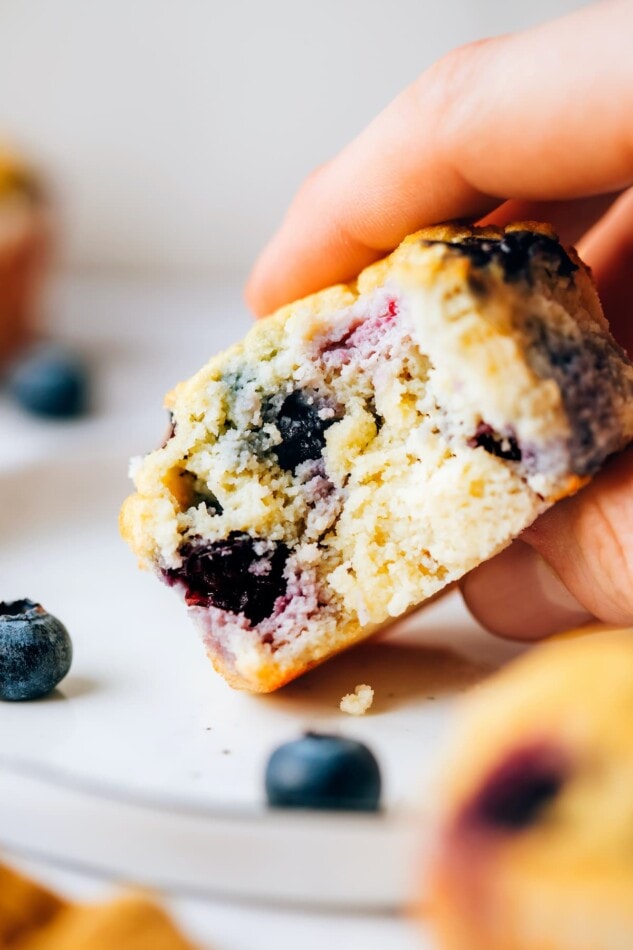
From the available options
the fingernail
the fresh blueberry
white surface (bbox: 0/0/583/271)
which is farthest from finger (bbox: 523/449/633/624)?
white surface (bbox: 0/0/583/271)

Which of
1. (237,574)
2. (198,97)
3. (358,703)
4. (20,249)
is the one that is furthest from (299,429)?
(198,97)

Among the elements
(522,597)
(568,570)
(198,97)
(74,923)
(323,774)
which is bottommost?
(522,597)

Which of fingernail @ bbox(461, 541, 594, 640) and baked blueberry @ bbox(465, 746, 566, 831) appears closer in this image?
baked blueberry @ bbox(465, 746, 566, 831)

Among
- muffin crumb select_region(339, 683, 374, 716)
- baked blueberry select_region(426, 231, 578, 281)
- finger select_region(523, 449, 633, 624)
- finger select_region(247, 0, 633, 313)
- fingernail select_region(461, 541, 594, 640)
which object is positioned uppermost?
finger select_region(247, 0, 633, 313)

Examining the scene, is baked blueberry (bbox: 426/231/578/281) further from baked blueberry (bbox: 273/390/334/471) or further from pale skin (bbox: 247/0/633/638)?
baked blueberry (bbox: 273/390/334/471)

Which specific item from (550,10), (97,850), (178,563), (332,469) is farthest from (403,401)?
(550,10)

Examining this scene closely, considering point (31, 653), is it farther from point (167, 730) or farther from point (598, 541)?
point (598, 541)

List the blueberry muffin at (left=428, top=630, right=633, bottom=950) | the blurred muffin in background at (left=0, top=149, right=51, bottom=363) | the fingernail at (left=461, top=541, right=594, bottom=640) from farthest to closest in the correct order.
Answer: the blurred muffin in background at (left=0, top=149, right=51, bottom=363), the fingernail at (left=461, top=541, right=594, bottom=640), the blueberry muffin at (left=428, top=630, right=633, bottom=950)
